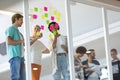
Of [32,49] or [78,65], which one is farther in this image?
[78,65]

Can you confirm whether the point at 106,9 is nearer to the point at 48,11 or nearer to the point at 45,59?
the point at 48,11

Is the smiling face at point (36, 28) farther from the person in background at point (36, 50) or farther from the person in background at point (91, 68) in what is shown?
the person in background at point (91, 68)

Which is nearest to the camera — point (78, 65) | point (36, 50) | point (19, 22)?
point (19, 22)

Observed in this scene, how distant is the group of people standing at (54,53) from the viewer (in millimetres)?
4008

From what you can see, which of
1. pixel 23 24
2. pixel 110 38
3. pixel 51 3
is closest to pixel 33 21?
pixel 23 24

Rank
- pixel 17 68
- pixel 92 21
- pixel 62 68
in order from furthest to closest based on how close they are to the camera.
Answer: pixel 92 21
pixel 62 68
pixel 17 68

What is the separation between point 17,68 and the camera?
13.0 ft

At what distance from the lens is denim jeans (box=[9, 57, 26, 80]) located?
3.96 metres

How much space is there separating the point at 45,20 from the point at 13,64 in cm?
86

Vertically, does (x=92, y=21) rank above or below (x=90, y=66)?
above

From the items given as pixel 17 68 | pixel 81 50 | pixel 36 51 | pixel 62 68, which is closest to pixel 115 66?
pixel 81 50

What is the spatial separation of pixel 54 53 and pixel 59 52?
8 cm

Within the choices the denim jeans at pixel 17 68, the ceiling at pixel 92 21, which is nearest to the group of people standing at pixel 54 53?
the denim jeans at pixel 17 68

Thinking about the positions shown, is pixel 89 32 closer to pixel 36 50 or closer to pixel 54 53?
pixel 54 53
